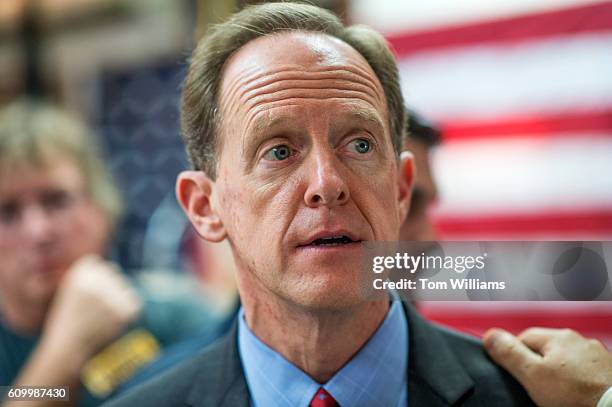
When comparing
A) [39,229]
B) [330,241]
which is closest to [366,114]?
[330,241]

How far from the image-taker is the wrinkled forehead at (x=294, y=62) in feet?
2.63

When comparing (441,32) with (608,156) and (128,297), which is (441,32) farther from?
(128,297)

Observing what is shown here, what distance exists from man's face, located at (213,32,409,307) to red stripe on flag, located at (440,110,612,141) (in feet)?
3.67

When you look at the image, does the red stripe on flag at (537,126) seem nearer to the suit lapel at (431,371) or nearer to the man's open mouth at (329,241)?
the suit lapel at (431,371)

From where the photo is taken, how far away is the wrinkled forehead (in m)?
0.80

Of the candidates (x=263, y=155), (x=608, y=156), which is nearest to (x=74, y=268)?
(x=263, y=155)

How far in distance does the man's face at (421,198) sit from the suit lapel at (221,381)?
0.29 metres

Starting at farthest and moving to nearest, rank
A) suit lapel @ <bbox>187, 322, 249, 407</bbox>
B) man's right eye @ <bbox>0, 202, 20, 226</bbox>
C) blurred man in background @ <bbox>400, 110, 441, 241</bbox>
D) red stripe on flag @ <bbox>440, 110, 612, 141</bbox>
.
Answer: red stripe on flag @ <bbox>440, 110, 612, 141</bbox> < man's right eye @ <bbox>0, 202, 20, 226</bbox> < blurred man in background @ <bbox>400, 110, 441, 241</bbox> < suit lapel @ <bbox>187, 322, 249, 407</bbox>

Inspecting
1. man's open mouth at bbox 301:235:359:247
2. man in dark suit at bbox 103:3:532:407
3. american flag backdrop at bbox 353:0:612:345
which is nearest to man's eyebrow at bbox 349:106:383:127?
man in dark suit at bbox 103:3:532:407

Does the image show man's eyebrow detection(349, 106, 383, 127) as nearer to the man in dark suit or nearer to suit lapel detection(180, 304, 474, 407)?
the man in dark suit

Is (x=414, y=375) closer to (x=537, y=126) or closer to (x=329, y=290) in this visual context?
(x=329, y=290)

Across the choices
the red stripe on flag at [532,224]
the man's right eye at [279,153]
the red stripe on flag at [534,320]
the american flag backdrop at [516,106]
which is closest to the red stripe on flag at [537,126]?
the american flag backdrop at [516,106]

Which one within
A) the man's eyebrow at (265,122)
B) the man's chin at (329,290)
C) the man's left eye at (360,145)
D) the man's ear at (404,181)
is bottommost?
the man's chin at (329,290)

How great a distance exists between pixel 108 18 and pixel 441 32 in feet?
4.29
